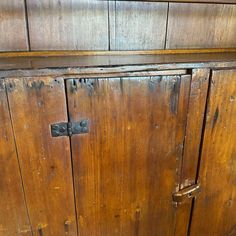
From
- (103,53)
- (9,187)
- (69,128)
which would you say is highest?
(103,53)

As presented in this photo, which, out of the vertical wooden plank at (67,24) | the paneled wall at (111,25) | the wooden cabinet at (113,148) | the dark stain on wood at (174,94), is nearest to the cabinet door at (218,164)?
the wooden cabinet at (113,148)

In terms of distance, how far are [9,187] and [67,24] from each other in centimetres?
49

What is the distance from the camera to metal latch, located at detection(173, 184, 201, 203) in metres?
0.82

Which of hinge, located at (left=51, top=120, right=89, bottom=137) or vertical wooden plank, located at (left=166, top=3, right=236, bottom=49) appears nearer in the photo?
hinge, located at (left=51, top=120, right=89, bottom=137)

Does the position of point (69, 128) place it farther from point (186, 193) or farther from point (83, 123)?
point (186, 193)

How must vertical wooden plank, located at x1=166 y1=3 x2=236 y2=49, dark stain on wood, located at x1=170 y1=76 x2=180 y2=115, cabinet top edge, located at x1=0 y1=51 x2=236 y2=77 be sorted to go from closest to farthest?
cabinet top edge, located at x1=0 y1=51 x2=236 y2=77 → dark stain on wood, located at x1=170 y1=76 x2=180 y2=115 → vertical wooden plank, located at x1=166 y1=3 x2=236 y2=49

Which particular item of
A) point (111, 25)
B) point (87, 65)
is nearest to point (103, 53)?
point (111, 25)

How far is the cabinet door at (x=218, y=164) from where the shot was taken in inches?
28.6

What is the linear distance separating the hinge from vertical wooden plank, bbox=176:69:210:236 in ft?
1.03

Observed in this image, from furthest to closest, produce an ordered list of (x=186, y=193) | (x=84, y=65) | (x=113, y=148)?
(x=186, y=193) < (x=113, y=148) < (x=84, y=65)

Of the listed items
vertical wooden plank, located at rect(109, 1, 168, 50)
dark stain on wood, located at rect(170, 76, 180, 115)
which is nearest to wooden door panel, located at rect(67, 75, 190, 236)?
dark stain on wood, located at rect(170, 76, 180, 115)

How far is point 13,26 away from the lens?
0.68 meters

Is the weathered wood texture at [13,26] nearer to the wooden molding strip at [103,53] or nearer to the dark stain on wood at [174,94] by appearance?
the wooden molding strip at [103,53]

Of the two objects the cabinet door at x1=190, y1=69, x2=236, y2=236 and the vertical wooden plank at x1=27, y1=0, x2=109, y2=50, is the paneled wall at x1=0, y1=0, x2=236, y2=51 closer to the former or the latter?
the vertical wooden plank at x1=27, y1=0, x2=109, y2=50
